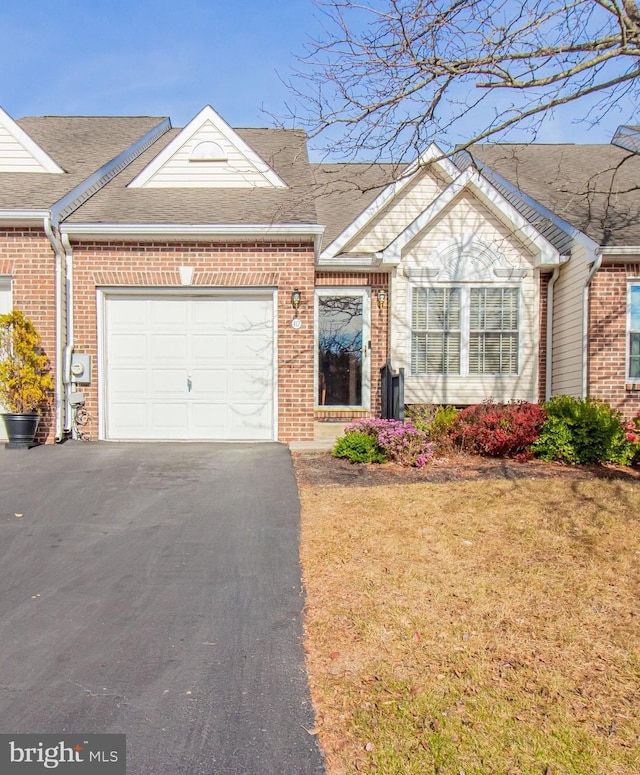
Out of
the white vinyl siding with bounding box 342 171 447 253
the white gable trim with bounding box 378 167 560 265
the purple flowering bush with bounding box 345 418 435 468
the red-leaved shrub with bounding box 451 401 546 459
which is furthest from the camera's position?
the white vinyl siding with bounding box 342 171 447 253

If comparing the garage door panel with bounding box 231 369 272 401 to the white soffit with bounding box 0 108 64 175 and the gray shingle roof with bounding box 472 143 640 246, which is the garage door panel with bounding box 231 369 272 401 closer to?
the gray shingle roof with bounding box 472 143 640 246

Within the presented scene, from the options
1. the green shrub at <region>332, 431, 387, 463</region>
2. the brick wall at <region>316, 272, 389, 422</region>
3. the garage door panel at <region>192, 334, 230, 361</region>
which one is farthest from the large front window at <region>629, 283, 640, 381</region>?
the garage door panel at <region>192, 334, 230, 361</region>

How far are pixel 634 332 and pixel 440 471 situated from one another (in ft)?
16.6

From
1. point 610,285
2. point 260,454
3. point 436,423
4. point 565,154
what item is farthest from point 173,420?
point 565,154

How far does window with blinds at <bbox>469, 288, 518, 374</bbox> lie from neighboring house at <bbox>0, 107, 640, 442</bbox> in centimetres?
3

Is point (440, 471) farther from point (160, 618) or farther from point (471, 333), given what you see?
point (160, 618)

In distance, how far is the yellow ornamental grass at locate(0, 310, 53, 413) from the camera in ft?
29.7

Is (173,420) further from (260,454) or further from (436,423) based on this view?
(436,423)

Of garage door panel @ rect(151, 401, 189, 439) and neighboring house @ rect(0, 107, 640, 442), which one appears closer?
neighboring house @ rect(0, 107, 640, 442)

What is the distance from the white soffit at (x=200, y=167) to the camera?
11.5 metres

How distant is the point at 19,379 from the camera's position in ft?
29.7

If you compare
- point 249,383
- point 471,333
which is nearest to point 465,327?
point 471,333

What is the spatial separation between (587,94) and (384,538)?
16.4 feet

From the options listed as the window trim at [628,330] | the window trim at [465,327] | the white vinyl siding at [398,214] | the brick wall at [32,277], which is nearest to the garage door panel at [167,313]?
the brick wall at [32,277]
